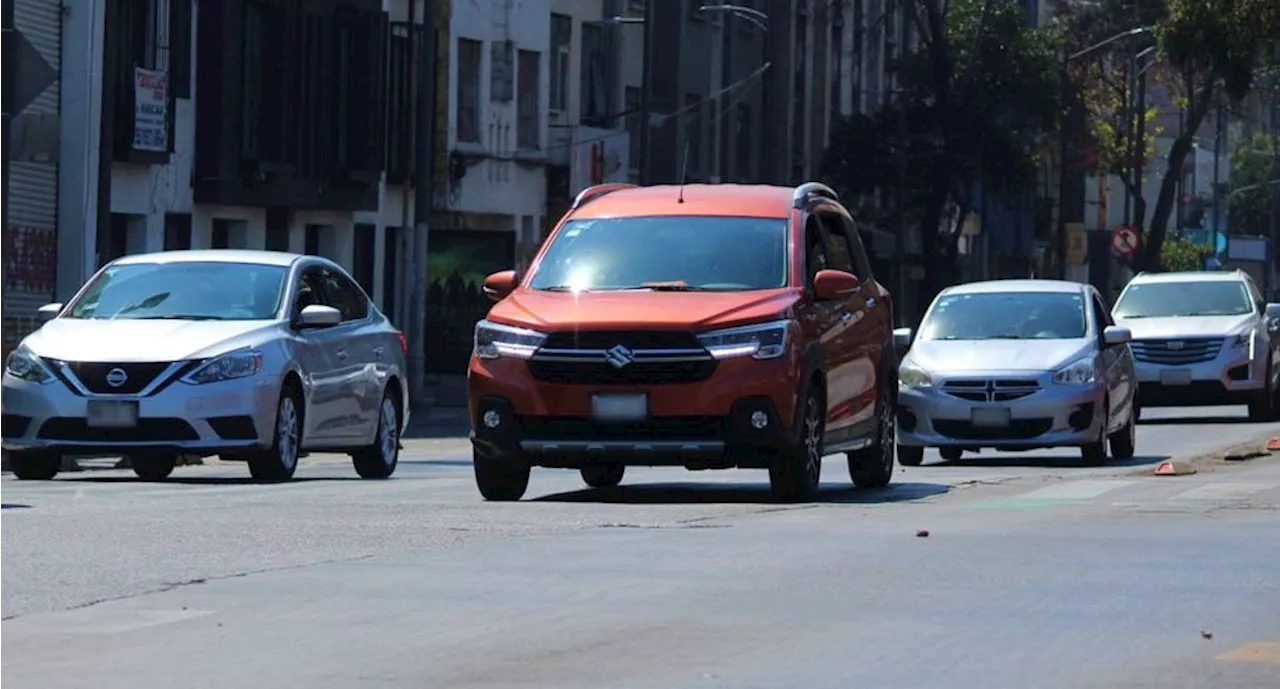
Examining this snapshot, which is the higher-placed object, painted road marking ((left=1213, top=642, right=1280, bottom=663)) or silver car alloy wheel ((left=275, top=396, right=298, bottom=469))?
painted road marking ((left=1213, top=642, right=1280, bottom=663))

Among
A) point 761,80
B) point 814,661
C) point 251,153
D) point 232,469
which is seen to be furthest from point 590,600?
point 761,80

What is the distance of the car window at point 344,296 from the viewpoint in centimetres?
2212

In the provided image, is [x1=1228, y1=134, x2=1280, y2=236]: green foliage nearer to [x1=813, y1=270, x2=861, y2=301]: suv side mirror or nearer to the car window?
the car window

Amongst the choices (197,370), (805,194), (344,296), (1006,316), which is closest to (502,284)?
(805,194)

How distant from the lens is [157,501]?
57.4 ft

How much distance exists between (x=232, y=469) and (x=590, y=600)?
13.7 meters

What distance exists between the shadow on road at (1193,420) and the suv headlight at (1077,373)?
11.9 m

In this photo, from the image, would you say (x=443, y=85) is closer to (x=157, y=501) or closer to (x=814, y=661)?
(x=157, y=501)

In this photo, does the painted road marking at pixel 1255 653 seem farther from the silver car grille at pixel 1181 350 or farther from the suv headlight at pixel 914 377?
the silver car grille at pixel 1181 350

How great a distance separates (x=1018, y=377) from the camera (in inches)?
1006

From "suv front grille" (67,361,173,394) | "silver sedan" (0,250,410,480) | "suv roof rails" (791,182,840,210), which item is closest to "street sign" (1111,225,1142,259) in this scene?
"silver sedan" (0,250,410,480)

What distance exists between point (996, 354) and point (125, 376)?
28.9 ft

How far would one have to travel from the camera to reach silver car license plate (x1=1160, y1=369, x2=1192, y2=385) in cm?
3681

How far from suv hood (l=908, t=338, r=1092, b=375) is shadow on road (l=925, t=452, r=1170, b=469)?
2.76 feet
